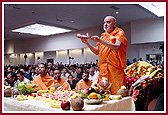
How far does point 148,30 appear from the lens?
1170 centimetres

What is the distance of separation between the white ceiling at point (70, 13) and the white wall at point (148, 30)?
58 cm

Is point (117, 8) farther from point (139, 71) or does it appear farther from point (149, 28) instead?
point (139, 71)

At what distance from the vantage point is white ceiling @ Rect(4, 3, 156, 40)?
29.7ft

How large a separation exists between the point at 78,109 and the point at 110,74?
112 cm

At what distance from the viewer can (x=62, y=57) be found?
1783cm

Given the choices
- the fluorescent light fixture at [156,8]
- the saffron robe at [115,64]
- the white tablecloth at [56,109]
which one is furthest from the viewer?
the fluorescent light fixture at [156,8]

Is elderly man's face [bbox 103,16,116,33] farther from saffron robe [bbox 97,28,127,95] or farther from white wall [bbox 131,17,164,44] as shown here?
white wall [bbox 131,17,164,44]

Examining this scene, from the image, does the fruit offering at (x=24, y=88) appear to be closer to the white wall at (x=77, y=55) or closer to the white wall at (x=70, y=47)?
the white wall at (x=70, y=47)

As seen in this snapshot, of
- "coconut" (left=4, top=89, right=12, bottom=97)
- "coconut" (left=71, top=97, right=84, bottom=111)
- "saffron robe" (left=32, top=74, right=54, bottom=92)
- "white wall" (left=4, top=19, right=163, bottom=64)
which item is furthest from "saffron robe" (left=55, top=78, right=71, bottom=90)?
"white wall" (left=4, top=19, right=163, bottom=64)

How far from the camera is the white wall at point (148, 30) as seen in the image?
37.1 ft

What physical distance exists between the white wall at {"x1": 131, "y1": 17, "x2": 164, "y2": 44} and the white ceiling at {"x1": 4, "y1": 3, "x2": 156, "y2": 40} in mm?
584

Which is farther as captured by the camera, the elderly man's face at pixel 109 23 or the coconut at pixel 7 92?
the elderly man's face at pixel 109 23

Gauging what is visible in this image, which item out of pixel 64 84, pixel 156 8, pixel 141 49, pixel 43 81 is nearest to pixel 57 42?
pixel 141 49

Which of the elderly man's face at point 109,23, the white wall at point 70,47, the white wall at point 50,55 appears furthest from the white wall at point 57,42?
the elderly man's face at point 109,23
